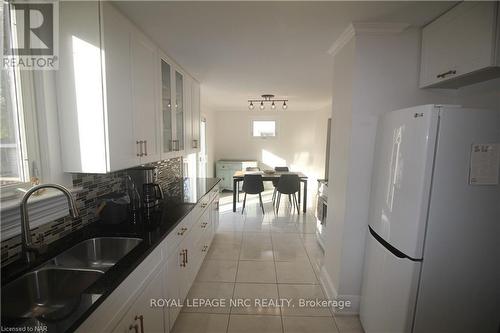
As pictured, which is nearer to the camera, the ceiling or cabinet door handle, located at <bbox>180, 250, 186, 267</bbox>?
the ceiling

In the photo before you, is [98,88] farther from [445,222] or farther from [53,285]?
[445,222]

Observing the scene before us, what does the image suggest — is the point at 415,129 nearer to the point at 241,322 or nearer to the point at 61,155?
the point at 241,322

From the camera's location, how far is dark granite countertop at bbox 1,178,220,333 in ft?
2.76

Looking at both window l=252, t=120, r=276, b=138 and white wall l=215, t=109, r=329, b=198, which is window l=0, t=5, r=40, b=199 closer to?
white wall l=215, t=109, r=329, b=198

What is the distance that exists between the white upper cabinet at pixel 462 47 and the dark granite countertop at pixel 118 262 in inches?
80.7

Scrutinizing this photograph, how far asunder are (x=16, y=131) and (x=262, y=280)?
225 centimetres

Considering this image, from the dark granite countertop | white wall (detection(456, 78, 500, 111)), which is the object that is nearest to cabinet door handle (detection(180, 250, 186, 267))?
the dark granite countertop

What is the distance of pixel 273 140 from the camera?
21.8 ft

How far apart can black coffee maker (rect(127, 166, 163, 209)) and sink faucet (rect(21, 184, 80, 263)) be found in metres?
0.80

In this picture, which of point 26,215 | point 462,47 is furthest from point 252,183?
point 26,215

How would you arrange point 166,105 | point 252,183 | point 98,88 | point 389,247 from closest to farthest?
point 98,88 → point 389,247 → point 166,105 → point 252,183

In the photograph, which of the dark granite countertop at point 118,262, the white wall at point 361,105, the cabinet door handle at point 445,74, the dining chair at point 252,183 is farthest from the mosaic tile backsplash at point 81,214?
the dining chair at point 252,183

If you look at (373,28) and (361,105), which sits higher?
(373,28)

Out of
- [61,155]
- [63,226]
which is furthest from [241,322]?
[61,155]
